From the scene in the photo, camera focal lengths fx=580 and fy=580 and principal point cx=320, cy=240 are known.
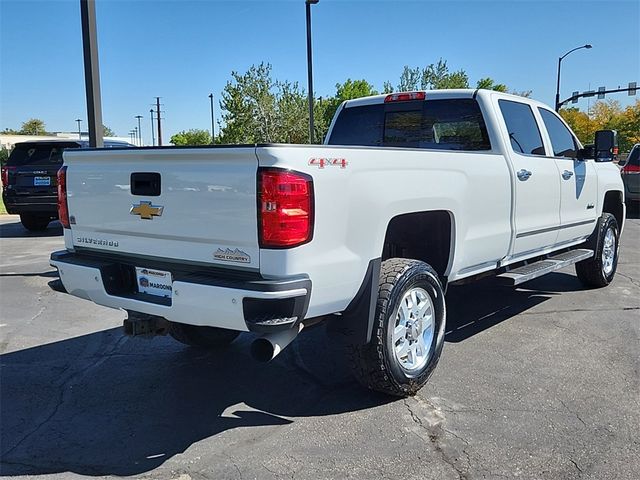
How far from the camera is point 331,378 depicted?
14.1ft

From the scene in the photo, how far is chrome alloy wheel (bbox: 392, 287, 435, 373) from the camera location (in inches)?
150

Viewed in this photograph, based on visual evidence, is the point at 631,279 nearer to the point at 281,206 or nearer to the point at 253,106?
the point at 281,206

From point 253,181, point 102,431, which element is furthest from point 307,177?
point 102,431

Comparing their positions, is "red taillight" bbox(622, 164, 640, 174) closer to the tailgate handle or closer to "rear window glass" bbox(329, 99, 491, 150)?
"rear window glass" bbox(329, 99, 491, 150)

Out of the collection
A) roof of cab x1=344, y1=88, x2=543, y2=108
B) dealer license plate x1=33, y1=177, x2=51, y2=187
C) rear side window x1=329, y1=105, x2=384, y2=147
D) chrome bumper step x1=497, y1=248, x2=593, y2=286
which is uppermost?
roof of cab x1=344, y1=88, x2=543, y2=108

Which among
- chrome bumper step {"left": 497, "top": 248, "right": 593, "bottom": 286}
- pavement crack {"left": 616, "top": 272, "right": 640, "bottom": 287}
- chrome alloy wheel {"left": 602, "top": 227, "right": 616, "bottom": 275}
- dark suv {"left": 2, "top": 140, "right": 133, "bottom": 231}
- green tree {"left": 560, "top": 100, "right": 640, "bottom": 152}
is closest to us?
chrome bumper step {"left": 497, "top": 248, "right": 593, "bottom": 286}

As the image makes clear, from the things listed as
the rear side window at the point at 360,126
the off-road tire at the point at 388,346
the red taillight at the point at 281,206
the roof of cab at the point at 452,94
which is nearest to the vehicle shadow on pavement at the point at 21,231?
the rear side window at the point at 360,126

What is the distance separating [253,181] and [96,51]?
5271 mm

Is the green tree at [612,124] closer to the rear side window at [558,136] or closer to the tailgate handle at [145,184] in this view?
the rear side window at [558,136]

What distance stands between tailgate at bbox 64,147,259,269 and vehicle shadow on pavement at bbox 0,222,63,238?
32.7ft

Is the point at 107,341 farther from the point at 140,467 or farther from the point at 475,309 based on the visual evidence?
the point at 475,309

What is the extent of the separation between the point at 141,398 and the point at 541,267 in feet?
11.9

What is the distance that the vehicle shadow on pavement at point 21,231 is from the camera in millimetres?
12837

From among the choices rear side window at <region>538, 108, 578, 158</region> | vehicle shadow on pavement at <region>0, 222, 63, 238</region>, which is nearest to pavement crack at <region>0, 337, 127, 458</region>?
rear side window at <region>538, 108, 578, 158</region>
